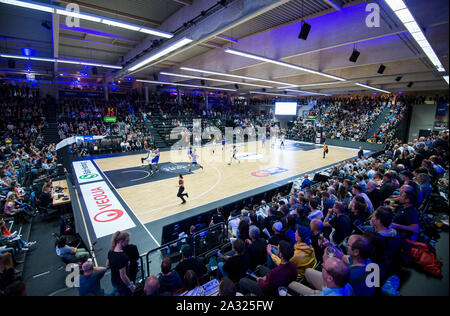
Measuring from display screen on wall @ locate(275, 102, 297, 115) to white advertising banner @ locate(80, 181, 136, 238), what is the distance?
1083 inches

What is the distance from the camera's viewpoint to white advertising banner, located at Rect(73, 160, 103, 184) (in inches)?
479

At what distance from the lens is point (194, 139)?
2500 centimetres

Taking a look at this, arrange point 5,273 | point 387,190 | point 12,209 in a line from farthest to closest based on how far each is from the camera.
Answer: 1. point 12,209
2. point 387,190
3. point 5,273

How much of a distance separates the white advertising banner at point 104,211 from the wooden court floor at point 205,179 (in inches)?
18.9

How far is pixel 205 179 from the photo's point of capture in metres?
12.5

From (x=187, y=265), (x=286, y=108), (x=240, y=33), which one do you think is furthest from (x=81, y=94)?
(x=187, y=265)

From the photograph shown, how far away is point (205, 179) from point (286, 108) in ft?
79.4

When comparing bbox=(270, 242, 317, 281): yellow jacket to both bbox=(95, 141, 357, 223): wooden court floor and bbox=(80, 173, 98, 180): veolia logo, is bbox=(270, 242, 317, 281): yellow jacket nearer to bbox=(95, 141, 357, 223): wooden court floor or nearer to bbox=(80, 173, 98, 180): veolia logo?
bbox=(95, 141, 357, 223): wooden court floor

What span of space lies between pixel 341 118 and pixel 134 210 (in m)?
32.0

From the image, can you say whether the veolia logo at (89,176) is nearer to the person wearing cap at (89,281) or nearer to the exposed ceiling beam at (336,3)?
the person wearing cap at (89,281)

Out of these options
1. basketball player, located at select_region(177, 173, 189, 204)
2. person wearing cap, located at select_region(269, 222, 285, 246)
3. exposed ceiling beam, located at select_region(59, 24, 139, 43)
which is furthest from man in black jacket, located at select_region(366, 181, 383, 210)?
exposed ceiling beam, located at select_region(59, 24, 139, 43)

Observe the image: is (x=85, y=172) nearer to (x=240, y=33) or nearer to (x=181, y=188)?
(x=181, y=188)

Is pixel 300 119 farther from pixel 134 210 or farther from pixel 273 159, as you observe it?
pixel 134 210
